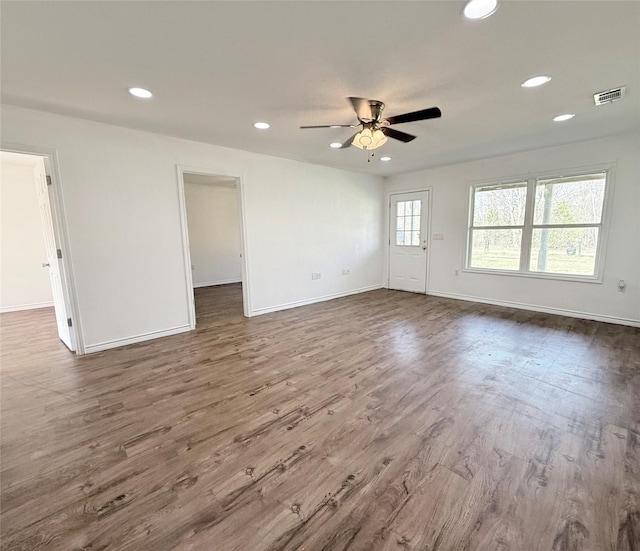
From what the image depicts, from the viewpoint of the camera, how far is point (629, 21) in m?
1.68

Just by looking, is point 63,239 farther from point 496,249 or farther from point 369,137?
point 496,249

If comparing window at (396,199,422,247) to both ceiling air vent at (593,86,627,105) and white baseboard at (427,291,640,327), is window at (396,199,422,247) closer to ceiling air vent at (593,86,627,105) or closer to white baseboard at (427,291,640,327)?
white baseboard at (427,291,640,327)

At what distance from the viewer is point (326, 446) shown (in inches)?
71.0

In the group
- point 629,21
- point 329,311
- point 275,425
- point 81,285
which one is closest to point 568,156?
point 629,21

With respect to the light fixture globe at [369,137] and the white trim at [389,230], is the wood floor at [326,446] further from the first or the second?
the white trim at [389,230]

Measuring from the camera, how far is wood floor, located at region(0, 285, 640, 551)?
1.29m

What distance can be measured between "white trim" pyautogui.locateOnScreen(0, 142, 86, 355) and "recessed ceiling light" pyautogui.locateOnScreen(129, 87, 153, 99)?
4.08 ft

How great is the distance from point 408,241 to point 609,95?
12.6 ft

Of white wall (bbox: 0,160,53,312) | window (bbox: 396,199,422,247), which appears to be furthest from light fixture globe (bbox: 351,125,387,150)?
white wall (bbox: 0,160,53,312)

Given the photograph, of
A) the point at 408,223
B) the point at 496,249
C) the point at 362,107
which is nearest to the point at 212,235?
the point at 408,223

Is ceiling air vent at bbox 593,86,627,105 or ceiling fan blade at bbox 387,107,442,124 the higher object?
ceiling air vent at bbox 593,86,627,105

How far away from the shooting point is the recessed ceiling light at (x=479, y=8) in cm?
152

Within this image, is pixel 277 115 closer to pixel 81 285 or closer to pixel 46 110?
pixel 46 110

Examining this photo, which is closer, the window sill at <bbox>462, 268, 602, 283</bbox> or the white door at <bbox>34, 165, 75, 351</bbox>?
the white door at <bbox>34, 165, 75, 351</bbox>
